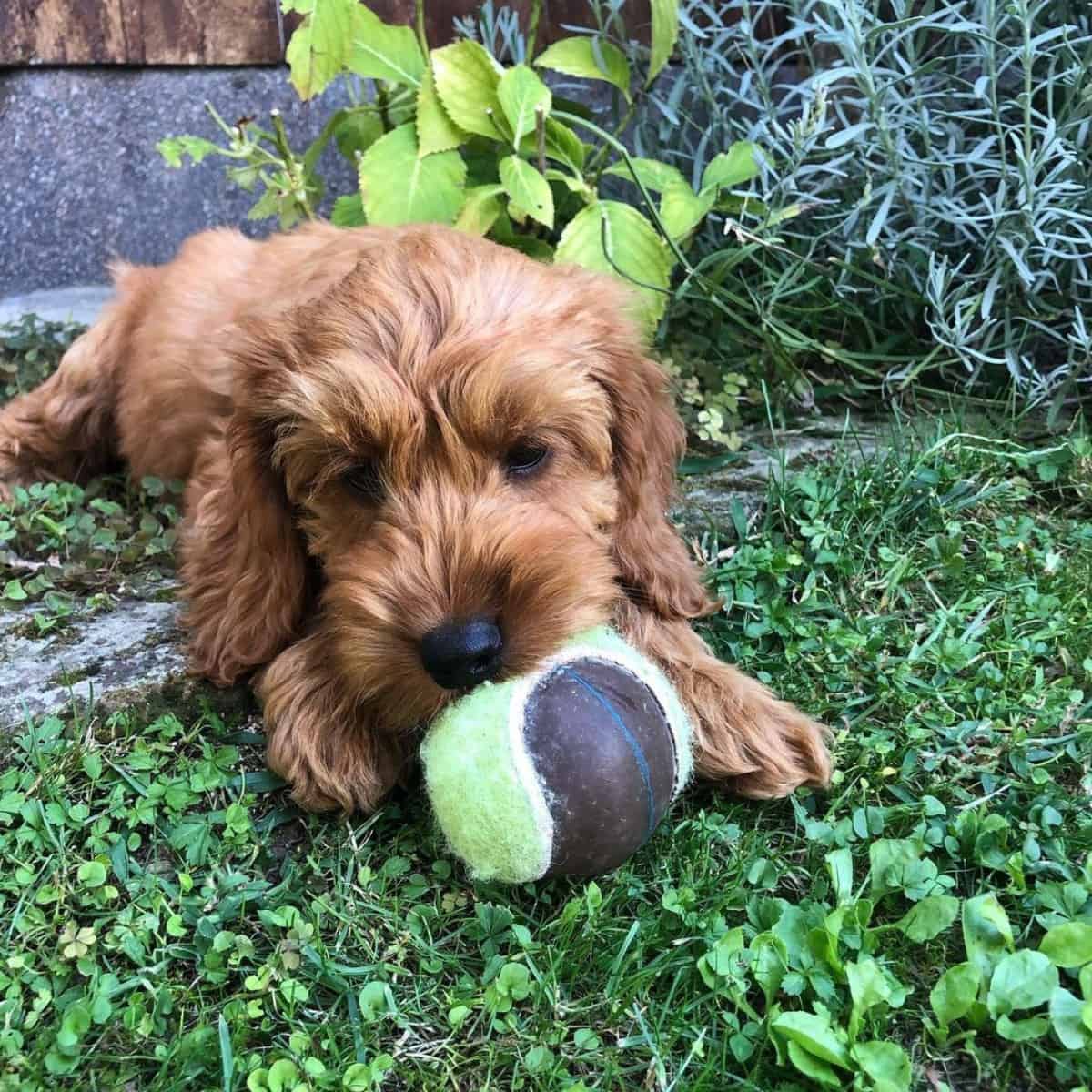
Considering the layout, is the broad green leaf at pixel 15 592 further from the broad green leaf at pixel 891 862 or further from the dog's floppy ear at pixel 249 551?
the broad green leaf at pixel 891 862

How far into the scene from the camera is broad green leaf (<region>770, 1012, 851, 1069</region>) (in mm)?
1528

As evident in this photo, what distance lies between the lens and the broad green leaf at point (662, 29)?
336 centimetres

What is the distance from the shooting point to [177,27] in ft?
14.9

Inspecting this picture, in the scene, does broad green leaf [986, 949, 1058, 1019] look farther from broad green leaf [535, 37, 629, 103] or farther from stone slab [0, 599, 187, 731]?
broad green leaf [535, 37, 629, 103]

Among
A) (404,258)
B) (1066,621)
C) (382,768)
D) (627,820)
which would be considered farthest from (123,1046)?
(1066,621)

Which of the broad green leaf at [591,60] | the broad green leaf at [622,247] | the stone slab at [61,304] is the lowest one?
the stone slab at [61,304]

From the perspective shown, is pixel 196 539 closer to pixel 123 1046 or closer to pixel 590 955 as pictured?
pixel 123 1046

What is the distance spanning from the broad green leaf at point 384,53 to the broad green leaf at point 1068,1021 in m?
3.14

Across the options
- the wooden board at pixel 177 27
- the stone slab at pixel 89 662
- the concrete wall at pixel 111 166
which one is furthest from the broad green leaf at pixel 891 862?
the concrete wall at pixel 111 166

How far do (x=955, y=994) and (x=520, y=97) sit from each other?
2.79 metres

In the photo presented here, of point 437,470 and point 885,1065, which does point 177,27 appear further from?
point 885,1065

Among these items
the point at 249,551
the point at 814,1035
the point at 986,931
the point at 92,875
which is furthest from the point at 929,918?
the point at 249,551

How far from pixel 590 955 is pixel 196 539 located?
56.3 inches

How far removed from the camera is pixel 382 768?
2.17m
